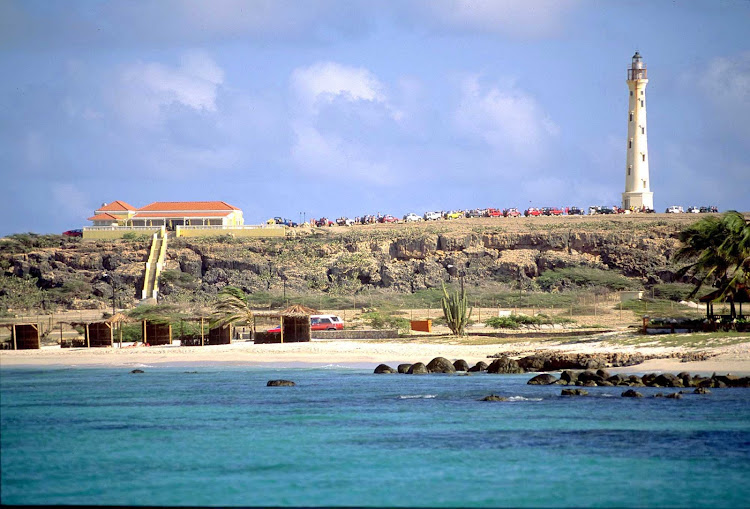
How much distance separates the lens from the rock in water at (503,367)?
32938 millimetres

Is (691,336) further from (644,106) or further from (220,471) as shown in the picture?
(644,106)

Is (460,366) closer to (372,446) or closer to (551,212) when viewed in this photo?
(372,446)

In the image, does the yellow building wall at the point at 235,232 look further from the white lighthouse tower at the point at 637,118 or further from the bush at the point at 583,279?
the white lighthouse tower at the point at 637,118

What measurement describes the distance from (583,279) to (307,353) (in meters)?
34.1

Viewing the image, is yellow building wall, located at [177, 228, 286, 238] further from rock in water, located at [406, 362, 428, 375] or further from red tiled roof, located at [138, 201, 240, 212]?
rock in water, located at [406, 362, 428, 375]

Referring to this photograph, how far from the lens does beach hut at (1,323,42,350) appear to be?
41781 mm

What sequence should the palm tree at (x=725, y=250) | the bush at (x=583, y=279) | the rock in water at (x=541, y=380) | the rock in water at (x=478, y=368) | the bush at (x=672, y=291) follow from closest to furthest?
the rock in water at (x=541, y=380) < the rock in water at (x=478, y=368) < the palm tree at (x=725, y=250) < the bush at (x=672, y=291) < the bush at (x=583, y=279)

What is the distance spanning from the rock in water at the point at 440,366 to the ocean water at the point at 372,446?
311cm

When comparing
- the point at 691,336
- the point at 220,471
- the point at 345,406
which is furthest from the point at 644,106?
the point at 220,471

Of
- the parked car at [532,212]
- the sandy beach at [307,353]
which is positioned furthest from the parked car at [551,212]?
the sandy beach at [307,353]

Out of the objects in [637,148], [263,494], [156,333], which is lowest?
[263,494]

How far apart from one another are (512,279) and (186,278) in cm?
2469

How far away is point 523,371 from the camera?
33406mm

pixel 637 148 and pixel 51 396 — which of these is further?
pixel 637 148
